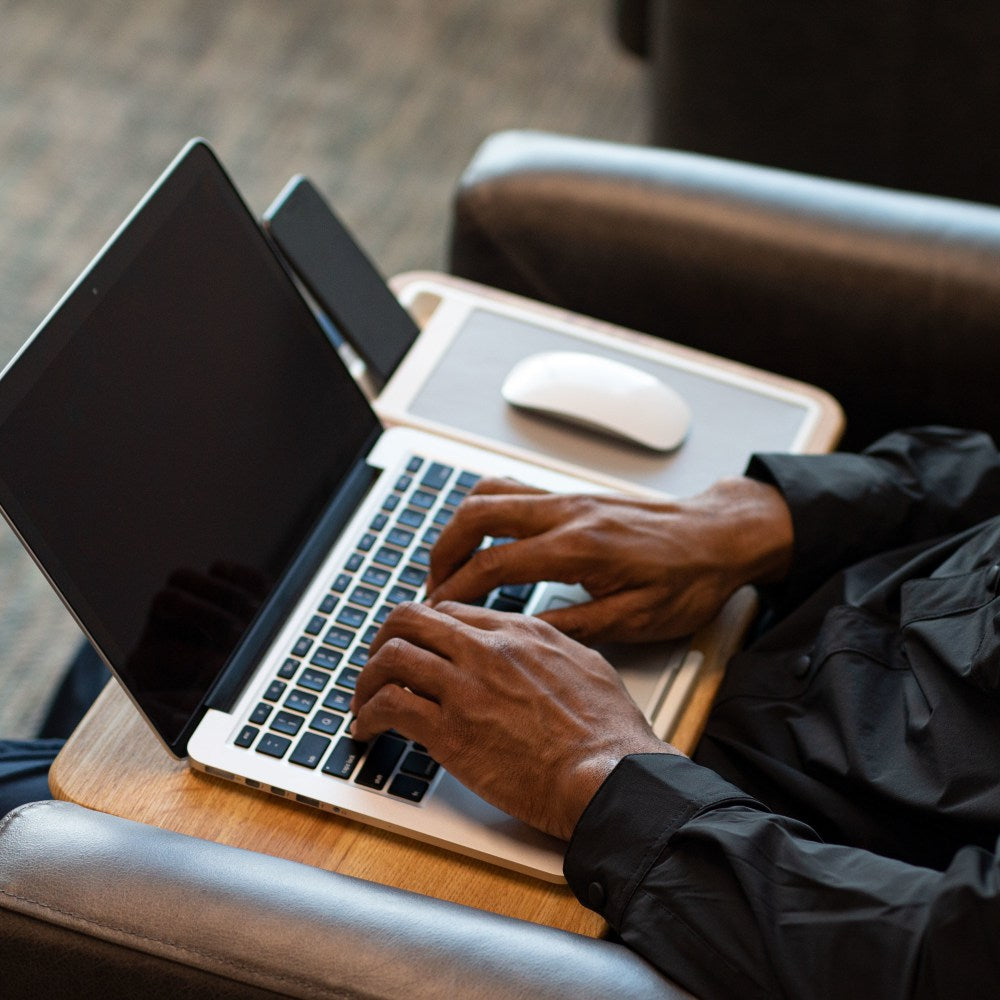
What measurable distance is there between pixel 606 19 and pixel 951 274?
1644mm

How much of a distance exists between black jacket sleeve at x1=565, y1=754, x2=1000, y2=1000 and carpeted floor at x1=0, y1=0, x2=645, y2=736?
1.49m

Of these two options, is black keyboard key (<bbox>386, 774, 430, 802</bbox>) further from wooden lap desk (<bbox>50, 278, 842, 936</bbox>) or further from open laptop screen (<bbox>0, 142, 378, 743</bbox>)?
open laptop screen (<bbox>0, 142, 378, 743</bbox>)

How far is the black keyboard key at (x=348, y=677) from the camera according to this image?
0.86 m

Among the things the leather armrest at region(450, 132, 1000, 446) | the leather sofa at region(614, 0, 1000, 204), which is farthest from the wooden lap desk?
the leather sofa at region(614, 0, 1000, 204)

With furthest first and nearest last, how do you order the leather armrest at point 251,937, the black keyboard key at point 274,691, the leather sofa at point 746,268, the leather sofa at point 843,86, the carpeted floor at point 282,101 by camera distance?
the carpeted floor at point 282,101
the leather sofa at point 843,86
the leather sofa at point 746,268
the black keyboard key at point 274,691
the leather armrest at point 251,937

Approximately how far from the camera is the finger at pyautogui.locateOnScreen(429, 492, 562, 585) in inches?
35.2

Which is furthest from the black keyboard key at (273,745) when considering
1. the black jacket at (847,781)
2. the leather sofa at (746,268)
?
the black jacket at (847,781)

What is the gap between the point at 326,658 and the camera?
2.87 ft

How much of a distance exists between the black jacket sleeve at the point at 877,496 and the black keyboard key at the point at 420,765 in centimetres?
34

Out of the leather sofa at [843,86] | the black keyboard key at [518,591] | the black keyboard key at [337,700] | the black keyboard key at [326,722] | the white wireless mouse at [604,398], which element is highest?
the leather sofa at [843,86]

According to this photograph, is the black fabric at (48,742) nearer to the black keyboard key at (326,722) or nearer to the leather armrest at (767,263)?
the black keyboard key at (326,722)

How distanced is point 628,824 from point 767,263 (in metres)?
0.62

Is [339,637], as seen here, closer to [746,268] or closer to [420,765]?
[420,765]

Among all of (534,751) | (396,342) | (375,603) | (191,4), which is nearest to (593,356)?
(396,342)
